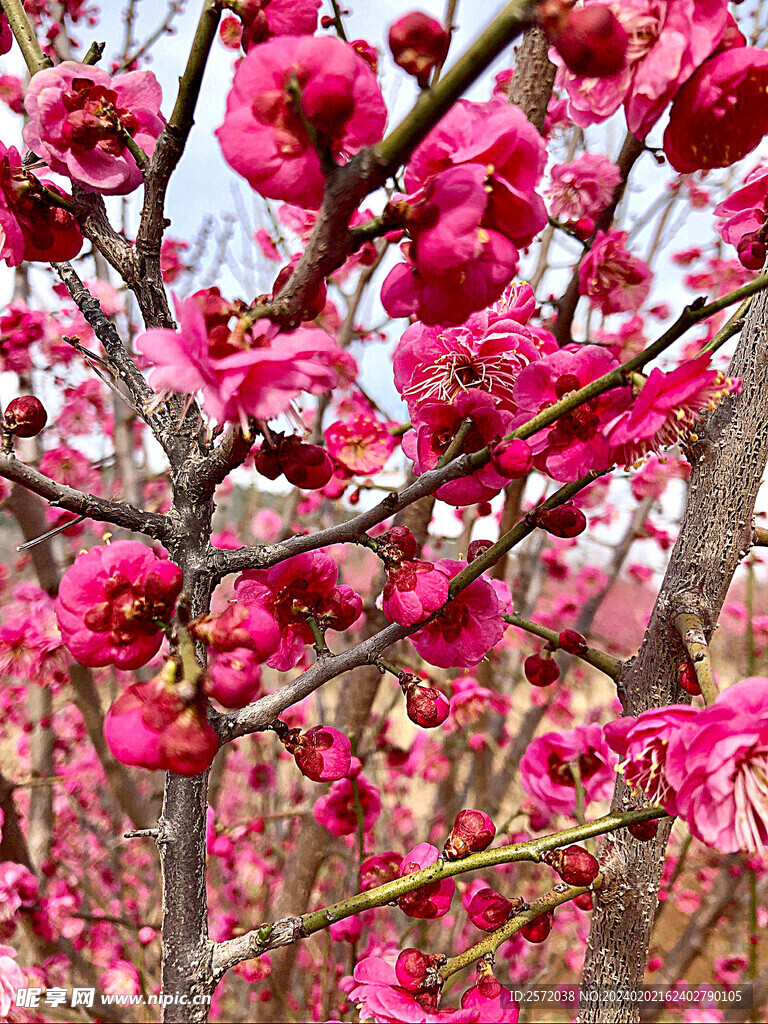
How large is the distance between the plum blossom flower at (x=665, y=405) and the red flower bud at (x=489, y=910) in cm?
59

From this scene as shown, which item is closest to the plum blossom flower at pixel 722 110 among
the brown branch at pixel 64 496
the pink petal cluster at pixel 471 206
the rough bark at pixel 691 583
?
the pink petal cluster at pixel 471 206

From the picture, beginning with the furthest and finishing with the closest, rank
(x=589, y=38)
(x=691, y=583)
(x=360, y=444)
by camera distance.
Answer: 1. (x=360, y=444)
2. (x=691, y=583)
3. (x=589, y=38)

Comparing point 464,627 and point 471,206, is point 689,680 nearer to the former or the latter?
point 464,627

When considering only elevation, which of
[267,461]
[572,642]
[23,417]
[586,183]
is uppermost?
[586,183]

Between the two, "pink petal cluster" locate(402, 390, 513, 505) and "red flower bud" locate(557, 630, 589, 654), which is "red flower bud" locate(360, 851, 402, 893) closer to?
"red flower bud" locate(557, 630, 589, 654)

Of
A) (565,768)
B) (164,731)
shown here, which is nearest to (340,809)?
(565,768)

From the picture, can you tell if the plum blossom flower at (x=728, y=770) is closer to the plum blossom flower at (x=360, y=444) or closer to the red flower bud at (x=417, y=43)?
the red flower bud at (x=417, y=43)

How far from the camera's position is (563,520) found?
75 cm

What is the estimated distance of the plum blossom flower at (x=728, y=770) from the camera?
0.53m

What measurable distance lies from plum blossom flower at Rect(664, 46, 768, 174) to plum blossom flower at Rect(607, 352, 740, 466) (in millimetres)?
177

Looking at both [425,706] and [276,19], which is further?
[425,706]

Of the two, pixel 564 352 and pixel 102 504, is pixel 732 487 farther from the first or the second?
pixel 102 504

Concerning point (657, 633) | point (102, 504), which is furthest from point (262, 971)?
→ point (102, 504)

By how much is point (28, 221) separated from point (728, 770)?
0.83 m
